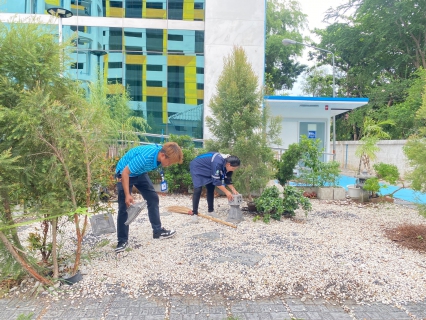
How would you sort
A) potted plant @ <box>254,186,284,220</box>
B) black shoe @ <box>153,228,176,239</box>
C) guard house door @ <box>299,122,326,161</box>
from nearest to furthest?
black shoe @ <box>153,228,176,239</box> → potted plant @ <box>254,186,284,220</box> → guard house door @ <box>299,122,326,161</box>

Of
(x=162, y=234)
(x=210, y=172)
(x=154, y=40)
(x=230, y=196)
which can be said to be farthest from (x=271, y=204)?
(x=154, y=40)

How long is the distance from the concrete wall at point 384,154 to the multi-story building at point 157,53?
6.66 meters

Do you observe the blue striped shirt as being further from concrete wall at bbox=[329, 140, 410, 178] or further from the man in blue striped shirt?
concrete wall at bbox=[329, 140, 410, 178]

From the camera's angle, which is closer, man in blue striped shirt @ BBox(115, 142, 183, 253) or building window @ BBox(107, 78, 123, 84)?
man in blue striped shirt @ BBox(115, 142, 183, 253)

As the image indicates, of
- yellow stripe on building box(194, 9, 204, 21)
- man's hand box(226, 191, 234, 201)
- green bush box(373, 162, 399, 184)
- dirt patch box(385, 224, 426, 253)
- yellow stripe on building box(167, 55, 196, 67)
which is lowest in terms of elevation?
dirt patch box(385, 224, 426, 253)

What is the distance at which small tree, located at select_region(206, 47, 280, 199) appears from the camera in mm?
6574

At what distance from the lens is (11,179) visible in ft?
10.2

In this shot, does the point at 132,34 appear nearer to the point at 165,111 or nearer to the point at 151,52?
the point at 151,52

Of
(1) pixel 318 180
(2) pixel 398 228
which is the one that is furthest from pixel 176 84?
(2) pixel 398 228

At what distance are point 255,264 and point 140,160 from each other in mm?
1805

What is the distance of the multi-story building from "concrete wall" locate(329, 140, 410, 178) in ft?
21.8

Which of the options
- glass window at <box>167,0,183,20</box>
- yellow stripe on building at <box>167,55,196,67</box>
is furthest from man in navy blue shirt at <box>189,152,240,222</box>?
glass window at <box>167,0,183,20</box>

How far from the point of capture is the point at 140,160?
420 cm

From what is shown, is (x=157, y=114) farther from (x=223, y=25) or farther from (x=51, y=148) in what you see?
(x=51, y=148)
